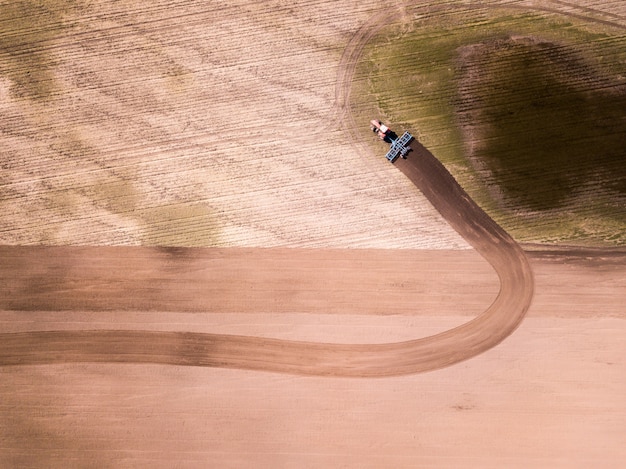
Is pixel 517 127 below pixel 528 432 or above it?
above

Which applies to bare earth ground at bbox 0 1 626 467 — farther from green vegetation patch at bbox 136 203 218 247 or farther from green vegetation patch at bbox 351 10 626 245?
green vegetation patch at bbox 351 10 626 245

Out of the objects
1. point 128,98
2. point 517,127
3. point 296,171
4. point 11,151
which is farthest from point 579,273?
point 11,151

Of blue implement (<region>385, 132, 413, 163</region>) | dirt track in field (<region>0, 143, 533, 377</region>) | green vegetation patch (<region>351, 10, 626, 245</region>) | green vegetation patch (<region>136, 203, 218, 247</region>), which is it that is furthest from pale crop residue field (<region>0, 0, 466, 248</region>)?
→ green vegetation patch (<region>351, 10, 626, 245</region>)

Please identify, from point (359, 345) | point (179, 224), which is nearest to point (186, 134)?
point (179, 224)

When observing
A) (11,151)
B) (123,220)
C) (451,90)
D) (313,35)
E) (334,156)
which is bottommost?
(123,220)

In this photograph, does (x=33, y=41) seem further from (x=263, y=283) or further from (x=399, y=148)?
(x=399, y=148)

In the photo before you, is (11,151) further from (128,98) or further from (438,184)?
(438,184)
